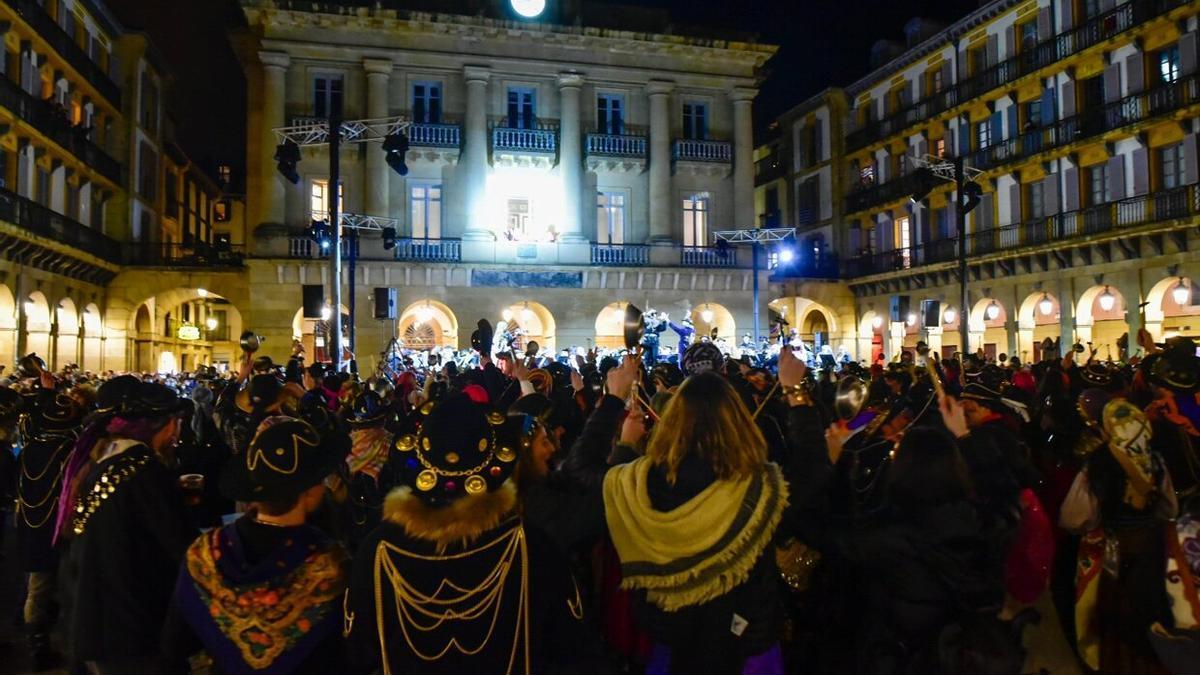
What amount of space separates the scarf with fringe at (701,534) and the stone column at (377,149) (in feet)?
96.6

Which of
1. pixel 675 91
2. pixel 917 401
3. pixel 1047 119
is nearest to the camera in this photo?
pixel 917 401

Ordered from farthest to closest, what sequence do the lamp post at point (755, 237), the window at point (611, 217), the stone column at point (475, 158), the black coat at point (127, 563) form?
the window at point (611, 217), the stone column at point (475, 158), the lamp post at point (755, 237), the black coat at point (127, 563)

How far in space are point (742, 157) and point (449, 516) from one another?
1366 inches

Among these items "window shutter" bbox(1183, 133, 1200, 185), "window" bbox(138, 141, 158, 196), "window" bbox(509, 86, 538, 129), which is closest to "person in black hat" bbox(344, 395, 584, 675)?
"window shutter" bbox(1183, 133, 1200, 185)

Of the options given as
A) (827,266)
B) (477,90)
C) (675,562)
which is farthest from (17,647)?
(827,266)

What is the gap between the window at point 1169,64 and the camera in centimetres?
2477

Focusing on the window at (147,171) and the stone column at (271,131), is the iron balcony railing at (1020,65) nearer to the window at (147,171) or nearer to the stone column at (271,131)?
the stone column at (271,131)

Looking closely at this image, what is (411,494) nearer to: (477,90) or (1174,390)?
(1174,390)

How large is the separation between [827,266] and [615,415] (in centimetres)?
3758

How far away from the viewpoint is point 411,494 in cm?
277

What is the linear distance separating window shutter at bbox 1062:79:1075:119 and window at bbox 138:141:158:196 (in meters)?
37.2

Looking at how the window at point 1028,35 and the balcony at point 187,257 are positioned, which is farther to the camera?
the balcony at point 187,257

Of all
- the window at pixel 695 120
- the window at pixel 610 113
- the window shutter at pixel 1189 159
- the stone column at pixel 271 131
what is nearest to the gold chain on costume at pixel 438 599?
the window shutter at pixel 1189 159

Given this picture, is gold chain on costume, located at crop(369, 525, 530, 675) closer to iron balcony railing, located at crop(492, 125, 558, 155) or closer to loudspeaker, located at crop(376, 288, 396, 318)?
loudspeaker, located at crop(376, 288, 396, 318)
